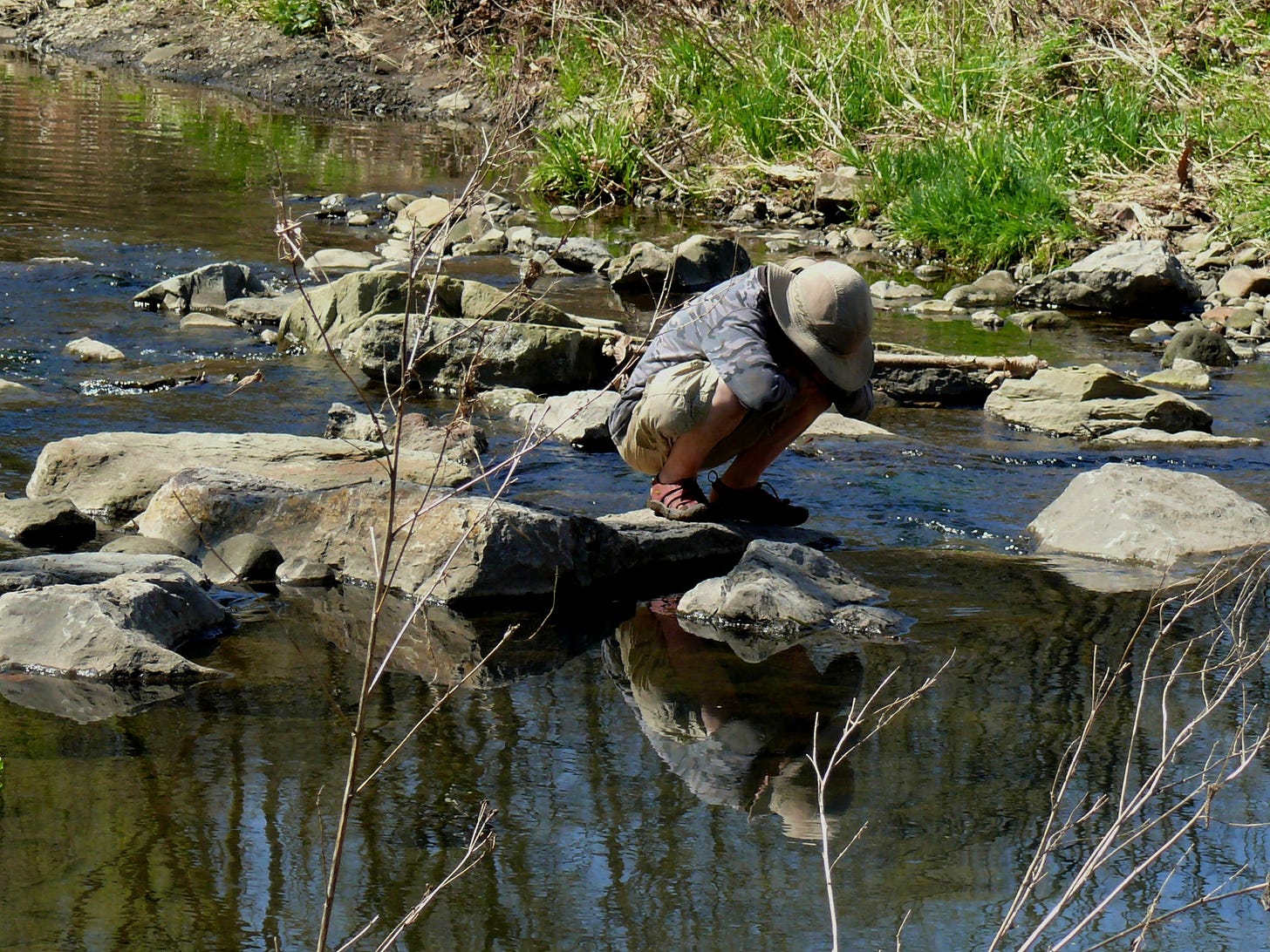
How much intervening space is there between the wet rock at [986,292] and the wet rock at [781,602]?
17.6ft

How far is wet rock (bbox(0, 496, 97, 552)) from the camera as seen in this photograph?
462 cm

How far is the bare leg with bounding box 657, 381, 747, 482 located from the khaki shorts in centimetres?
2

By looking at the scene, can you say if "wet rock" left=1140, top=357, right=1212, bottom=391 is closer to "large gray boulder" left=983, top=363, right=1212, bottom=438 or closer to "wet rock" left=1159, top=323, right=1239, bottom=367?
"wet rock" left=1159, top=323, right=1239, bottom=367

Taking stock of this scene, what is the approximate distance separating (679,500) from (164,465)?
171cm

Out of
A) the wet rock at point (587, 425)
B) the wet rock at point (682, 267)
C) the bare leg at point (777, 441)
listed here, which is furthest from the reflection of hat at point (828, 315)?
the wet rock at point (682, 267)

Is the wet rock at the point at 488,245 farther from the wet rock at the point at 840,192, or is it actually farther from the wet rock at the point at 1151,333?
the wet rock at the point at 1151,333

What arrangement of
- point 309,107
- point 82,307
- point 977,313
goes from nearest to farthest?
point 82,307, point 977,313, point 309,107

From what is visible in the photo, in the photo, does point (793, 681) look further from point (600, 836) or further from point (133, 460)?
point (133, 460)

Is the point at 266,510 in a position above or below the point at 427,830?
below

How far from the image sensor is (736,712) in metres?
3.56

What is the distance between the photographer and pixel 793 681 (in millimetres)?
3760

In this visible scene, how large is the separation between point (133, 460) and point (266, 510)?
749 mm

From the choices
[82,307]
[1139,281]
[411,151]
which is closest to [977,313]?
[1139,281]

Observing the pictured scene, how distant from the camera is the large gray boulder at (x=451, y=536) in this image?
434 centimetres
